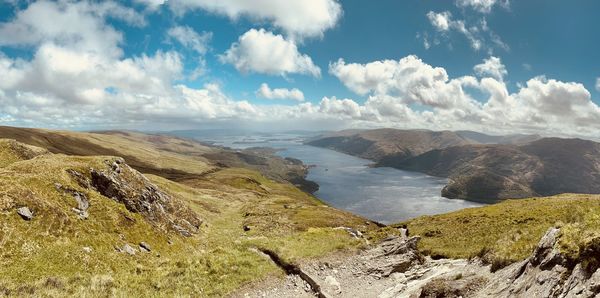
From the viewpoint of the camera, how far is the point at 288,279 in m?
27.1

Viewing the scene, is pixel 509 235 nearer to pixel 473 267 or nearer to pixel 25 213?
pixel 473 267

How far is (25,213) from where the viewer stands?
30.4 m

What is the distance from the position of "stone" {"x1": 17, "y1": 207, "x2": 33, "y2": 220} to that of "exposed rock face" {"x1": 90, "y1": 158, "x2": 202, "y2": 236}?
1665 centimetres

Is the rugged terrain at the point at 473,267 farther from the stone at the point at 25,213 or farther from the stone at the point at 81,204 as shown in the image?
the stone at the point at 81,204

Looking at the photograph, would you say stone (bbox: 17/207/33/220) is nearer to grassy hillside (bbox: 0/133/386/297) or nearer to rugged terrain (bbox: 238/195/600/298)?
grassy hillside (bbox: 0/133/386/297)

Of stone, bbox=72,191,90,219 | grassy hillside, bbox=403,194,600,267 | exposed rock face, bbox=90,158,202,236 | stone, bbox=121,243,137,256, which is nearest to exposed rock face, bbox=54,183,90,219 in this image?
stone, bbox=72,191,90,219

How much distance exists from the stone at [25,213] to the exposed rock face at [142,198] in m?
16.7

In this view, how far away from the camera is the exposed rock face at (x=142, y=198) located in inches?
1908

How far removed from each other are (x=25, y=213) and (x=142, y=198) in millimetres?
21491

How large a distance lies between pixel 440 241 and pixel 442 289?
2105 cm

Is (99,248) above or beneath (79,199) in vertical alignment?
beneath

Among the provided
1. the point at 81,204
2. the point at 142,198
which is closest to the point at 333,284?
the point at 81,204

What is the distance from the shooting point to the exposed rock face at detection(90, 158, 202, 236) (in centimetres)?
4847

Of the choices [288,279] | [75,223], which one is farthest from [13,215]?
[288,279]
